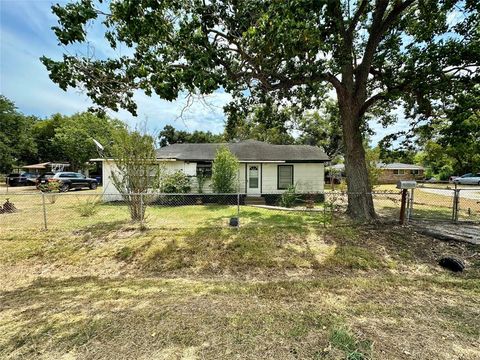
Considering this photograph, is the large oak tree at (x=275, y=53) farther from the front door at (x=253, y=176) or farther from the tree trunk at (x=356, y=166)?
the front door at (x=253, y=176)

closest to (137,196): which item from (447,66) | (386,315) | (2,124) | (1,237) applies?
(1,237)

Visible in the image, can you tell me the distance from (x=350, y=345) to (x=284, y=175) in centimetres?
1384

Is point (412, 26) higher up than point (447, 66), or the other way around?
point (412, 26)

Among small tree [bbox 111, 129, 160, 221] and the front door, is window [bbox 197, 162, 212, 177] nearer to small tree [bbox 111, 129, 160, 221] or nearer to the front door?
the front door

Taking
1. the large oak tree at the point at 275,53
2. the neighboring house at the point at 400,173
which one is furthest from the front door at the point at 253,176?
the neighboring house at the point at 400,173

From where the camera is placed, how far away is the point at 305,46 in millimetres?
5848

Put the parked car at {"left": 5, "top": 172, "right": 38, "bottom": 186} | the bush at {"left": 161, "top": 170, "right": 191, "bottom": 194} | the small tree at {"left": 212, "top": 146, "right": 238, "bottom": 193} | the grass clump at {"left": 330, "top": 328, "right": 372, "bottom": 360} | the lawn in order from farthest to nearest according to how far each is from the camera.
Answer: the parked car at {"left": 5, "top": 172, "right": 38, "bottom": 186} < the bush at {"left": 161, "top": 170, "right": 191, "bottom": 194} < the small tree at {"left": 212, "top": 146, "right": 238, "bottom": 193} < the lawn < the grass clump at {"left": 330, "top": 328, "right": 372, "bottom": 360}

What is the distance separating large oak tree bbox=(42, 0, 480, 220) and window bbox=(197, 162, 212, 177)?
7.35 meters

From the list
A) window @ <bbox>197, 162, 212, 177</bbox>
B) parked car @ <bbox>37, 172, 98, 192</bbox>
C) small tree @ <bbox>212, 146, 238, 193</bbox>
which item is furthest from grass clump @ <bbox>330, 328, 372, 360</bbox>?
parked car @ <bbox>37, 172, 98, 192</bbox>

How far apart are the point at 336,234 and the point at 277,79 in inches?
200

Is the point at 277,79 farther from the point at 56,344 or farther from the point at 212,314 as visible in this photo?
the point at 56,344

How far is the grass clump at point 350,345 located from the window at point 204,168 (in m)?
13.6

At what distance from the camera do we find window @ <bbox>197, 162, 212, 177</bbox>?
52.7 feet

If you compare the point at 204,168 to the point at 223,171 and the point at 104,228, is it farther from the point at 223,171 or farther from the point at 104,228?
the point at 104,228
